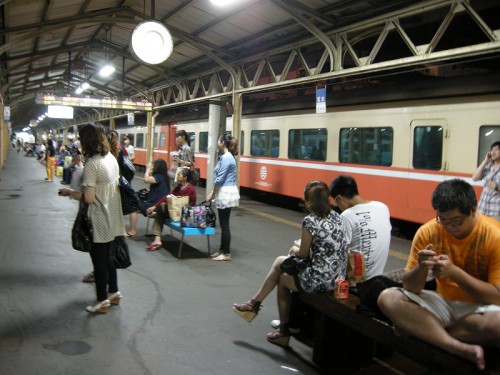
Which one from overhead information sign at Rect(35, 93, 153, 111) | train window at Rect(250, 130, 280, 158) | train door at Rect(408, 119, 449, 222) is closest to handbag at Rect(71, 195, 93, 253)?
train door at Rect(408, 119, 449, 222)

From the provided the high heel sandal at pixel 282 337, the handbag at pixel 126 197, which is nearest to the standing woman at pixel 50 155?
the handbag at pixel 126 197

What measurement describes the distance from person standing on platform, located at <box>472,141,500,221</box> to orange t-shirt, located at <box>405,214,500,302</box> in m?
3.63

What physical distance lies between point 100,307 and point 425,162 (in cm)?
605

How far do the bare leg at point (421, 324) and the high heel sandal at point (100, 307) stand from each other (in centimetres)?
277

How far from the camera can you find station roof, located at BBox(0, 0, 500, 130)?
792 centimetres

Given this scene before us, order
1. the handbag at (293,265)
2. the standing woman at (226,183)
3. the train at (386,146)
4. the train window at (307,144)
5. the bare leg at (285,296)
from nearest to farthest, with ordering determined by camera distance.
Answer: the handbag at (293,265)
the bare leg at (285,296)
the standing woman at (226,183)
the train at (386,146)
the train window at (307,144)

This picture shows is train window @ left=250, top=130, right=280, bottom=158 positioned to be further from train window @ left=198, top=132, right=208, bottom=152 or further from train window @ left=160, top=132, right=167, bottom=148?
train window @ left=160, top=132, right=167, bottom=148

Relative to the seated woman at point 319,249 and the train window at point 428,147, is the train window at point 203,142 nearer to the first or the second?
the train window at point 428,147

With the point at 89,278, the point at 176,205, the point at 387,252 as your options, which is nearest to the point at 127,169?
the point at 176,205

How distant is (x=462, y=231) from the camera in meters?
2.65

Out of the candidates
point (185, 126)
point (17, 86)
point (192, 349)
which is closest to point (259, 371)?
point (192, 349)

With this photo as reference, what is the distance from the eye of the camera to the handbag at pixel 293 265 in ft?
12.3

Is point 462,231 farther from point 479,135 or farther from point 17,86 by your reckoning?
point 17,86

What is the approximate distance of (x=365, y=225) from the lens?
379 cm
